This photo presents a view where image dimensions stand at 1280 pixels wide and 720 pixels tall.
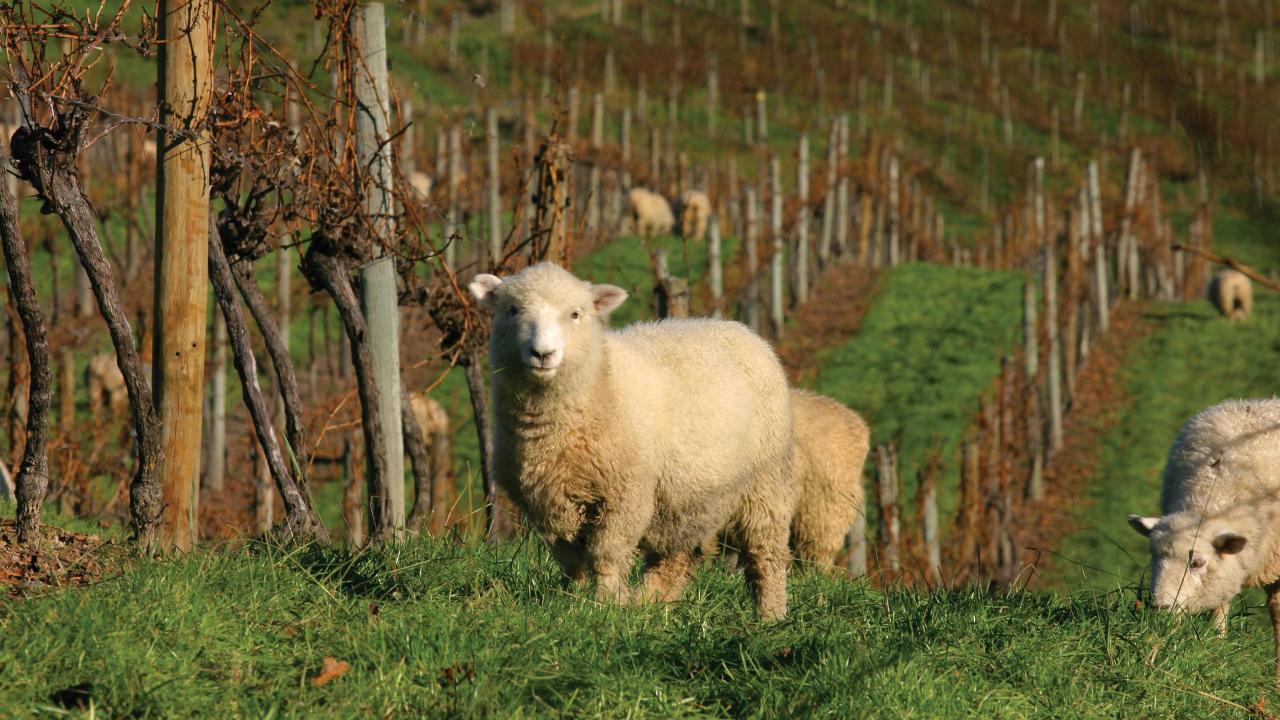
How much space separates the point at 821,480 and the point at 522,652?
4.71m

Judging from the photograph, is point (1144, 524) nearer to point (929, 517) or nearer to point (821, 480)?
point (821, 480)

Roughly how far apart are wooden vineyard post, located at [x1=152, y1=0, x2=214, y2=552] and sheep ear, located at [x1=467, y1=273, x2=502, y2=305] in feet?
4.04

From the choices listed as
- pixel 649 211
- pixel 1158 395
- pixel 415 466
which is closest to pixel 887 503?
pixel 415 466


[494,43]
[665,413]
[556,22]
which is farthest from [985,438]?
[556,22]

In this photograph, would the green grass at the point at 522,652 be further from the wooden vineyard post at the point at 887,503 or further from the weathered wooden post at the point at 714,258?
the weathered wooden post at the point at 714,258

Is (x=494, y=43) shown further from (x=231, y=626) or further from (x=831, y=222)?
(x=231, y=626)

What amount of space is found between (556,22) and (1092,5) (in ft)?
204

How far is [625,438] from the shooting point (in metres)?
5.30

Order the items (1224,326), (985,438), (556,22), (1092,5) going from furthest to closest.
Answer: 1. (556,22)
2. (1224,326)
3. (985,438)
4. (1092,5)

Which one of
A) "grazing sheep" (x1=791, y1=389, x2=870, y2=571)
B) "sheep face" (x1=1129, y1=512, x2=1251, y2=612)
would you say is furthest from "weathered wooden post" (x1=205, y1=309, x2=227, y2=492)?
"sheep face" (x1=1129, y1=512, x2=1251, y2=612)

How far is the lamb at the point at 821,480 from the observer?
8.55m

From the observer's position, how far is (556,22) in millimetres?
60781

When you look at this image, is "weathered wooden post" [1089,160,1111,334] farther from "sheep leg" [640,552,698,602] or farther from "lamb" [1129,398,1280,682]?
"sheep leg" [640,552,698,602]

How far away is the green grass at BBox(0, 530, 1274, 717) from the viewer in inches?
150
